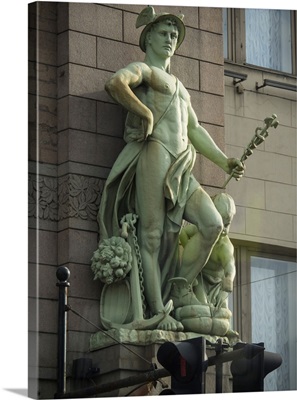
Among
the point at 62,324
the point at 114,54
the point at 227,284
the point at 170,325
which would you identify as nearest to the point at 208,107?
the point at 114,54

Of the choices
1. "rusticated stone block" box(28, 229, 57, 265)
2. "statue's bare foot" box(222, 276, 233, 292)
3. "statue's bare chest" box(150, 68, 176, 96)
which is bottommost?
"statue's bare foot" box(222, 276, 233, 292)

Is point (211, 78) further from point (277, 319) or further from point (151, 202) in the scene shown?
point (277, 319)

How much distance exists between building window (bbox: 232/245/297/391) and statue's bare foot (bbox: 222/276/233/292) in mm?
482

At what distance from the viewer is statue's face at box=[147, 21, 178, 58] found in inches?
622

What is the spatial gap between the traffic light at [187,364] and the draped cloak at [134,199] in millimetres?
2604

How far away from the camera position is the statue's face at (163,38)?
15.8 metres

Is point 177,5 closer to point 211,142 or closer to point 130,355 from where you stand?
point 211,142

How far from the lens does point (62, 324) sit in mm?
14398

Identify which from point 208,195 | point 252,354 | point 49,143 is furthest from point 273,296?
point 252,354

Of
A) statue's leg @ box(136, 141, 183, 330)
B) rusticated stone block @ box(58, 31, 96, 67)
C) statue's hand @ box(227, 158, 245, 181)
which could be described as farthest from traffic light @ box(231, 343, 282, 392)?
rusticated stone block @ box(58, 31, 96, 67)

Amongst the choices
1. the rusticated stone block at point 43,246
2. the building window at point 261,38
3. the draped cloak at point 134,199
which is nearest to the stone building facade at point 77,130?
the rusticated stone block at point 43,246

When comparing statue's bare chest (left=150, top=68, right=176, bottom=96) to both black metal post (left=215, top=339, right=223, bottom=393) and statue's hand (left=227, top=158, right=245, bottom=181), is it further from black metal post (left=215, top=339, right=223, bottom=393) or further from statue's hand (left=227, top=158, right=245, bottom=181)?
black metal post (left=215, top=339, right=223, bottom=393)

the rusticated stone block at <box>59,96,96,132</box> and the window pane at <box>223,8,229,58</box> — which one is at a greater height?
the window pane at <box>223,8,229,58</box>

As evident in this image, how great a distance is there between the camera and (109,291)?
15.5 metres
